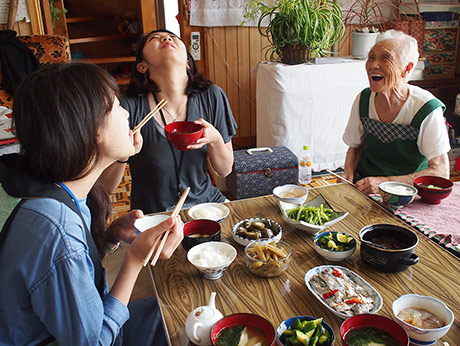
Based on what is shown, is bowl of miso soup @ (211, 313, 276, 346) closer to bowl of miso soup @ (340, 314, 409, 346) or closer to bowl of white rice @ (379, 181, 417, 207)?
bowl of miso soup @ (340, 314, 409, 346)

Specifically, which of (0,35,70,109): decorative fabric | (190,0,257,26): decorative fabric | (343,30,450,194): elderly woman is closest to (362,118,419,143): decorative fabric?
(343,30,450,194): elderly woman

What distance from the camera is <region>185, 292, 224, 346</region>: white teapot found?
0.93 meters

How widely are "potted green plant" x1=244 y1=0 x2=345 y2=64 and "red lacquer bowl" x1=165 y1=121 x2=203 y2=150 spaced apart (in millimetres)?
2097

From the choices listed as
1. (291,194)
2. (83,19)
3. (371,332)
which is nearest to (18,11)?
(83,19)

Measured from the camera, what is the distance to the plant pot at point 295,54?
3.55m

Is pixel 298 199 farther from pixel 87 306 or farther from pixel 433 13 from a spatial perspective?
pixel 433 13

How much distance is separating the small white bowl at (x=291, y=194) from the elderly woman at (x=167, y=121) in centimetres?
40

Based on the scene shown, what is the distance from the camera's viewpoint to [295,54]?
141 inches

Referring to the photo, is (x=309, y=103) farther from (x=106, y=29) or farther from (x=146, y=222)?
(x=106, y=29)

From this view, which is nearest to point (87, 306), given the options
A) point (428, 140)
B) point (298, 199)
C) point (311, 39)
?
point (298, 199)

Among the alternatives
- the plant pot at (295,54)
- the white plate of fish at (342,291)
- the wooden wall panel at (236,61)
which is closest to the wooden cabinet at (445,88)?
the plant pot at (295,54)

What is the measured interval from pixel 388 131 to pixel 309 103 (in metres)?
1.70

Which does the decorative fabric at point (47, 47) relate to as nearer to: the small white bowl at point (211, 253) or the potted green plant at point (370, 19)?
the potted green plant at point (370, 19)

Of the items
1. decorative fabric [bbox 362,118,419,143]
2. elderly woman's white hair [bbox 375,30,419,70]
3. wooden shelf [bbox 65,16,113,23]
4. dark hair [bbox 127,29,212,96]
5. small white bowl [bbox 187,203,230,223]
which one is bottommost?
small white bowl [bbox 187,203,230,223]
